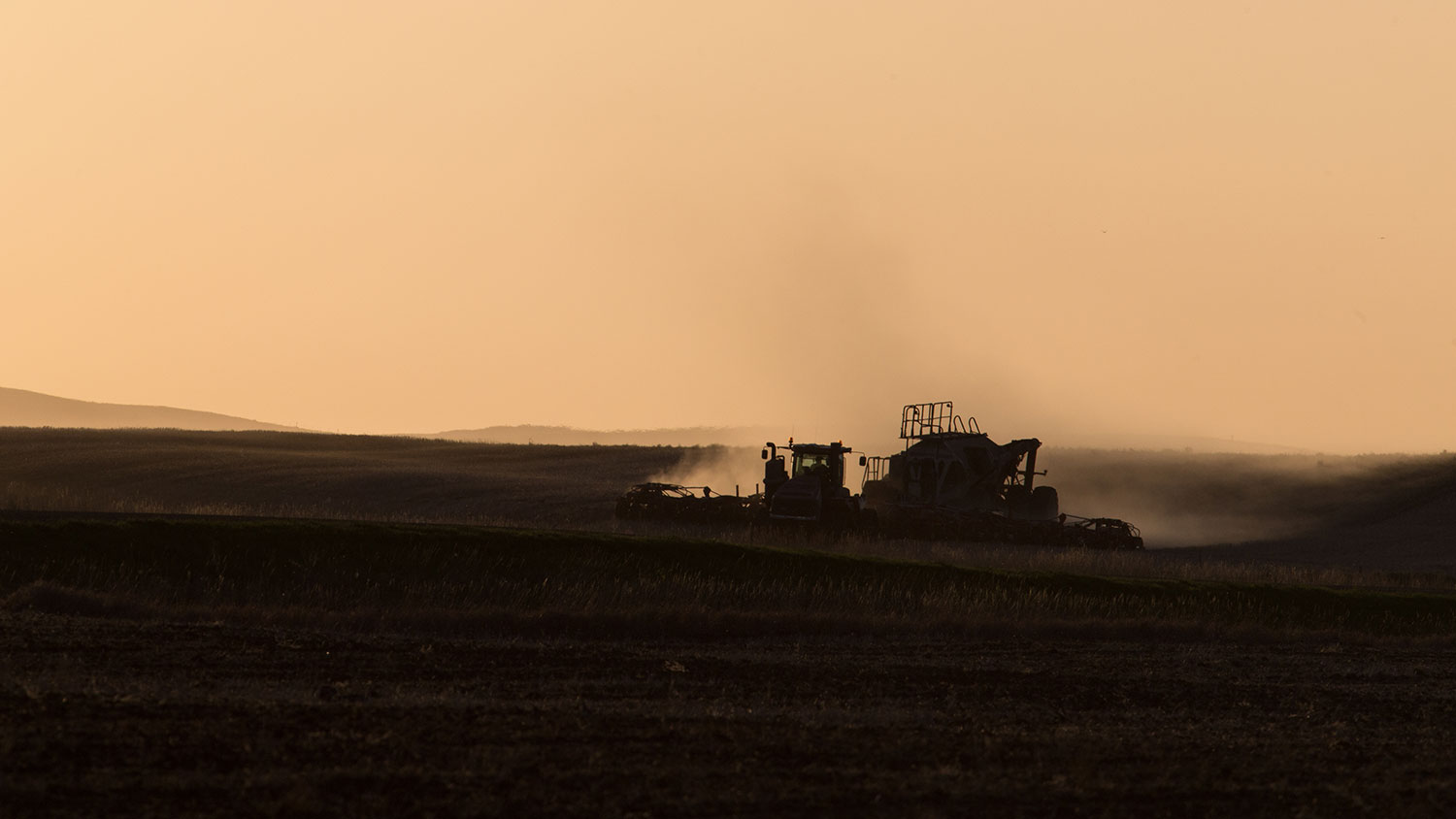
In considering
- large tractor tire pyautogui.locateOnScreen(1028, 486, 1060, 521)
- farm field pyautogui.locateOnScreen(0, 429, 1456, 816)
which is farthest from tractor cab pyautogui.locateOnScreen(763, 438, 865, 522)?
large tractor tire pyautogui.locateOnScreen(1028, 486, 1060, 521)

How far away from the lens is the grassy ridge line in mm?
25766

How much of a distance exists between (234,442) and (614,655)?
297ft

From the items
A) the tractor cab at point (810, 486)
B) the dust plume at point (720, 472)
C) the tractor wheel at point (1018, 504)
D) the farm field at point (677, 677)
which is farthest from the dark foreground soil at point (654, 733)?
the dust plume at point (720, 472)

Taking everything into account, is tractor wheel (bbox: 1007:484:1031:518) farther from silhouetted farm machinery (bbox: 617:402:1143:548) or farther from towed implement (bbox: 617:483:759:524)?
towed implement (bbox: 617:483:759:524)

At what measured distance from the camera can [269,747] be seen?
1193cm

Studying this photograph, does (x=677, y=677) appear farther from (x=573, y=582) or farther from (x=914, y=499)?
(x=914, y=499)

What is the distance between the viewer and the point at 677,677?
17.9m

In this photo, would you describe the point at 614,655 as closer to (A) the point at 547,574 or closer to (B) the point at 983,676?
(B) the point at 983,676

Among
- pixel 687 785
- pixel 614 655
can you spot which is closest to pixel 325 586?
pixel 614 655

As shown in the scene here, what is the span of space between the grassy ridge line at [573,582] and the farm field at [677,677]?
0.34 ft

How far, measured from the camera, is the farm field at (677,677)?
37.6 ft

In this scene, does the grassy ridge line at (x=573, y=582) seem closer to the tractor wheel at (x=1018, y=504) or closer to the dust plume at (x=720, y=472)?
the tractor wheel at (x=1018, y=504)

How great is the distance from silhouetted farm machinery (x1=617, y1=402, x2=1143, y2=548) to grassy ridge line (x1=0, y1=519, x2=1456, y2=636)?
11.9m

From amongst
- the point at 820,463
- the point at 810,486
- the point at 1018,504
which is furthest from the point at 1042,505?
the point at 810,486
